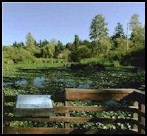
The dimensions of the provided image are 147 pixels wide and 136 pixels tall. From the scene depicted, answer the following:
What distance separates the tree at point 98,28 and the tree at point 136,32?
7698 mm

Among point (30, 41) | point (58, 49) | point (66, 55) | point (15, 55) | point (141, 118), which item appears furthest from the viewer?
point (30, 41)

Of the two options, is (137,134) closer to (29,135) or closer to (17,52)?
(29,135)

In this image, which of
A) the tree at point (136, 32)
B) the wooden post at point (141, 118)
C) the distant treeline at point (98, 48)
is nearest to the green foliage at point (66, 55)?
the distant treeline at point (98, 48)

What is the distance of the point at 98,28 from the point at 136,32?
39.7 ft

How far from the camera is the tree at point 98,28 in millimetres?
80438

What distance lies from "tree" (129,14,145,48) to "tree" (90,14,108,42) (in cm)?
770

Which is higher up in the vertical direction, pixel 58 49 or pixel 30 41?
pixel 30 41

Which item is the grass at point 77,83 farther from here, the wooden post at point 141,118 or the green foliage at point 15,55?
the green foliage at point 15,55

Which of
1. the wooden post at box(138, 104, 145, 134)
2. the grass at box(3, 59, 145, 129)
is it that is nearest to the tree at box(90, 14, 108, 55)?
the grass at box(3, 59, 145, 129)

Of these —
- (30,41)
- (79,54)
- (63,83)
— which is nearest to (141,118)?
(63,83)

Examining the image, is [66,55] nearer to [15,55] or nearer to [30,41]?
[15,55]

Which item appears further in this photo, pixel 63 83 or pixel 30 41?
pixel 30 41

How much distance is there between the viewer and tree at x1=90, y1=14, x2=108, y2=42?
80438 mm

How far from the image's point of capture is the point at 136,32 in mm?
71188
